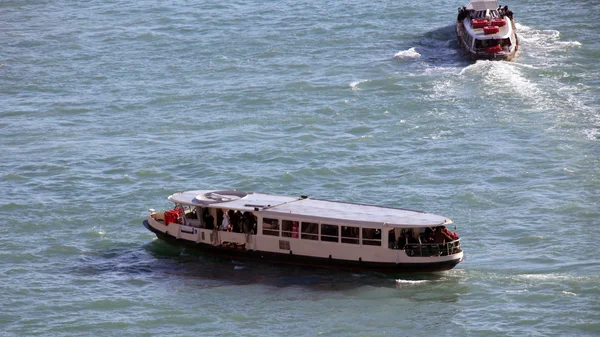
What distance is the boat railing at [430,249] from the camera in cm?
4586

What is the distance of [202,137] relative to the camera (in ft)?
221

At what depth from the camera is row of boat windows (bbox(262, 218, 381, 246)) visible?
46406 millimetres

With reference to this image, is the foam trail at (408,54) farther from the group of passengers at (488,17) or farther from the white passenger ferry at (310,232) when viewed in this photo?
the white passenger ferry at (310,232)

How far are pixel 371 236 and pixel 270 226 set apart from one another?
15.2ft

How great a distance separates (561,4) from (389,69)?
23.2 meters

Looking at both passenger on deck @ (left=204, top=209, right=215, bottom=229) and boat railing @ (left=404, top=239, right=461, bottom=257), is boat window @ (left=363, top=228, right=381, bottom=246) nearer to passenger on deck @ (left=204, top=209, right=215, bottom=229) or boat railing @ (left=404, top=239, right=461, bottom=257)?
boat railing @ (left=404, top=239, right=461, bottom=257)

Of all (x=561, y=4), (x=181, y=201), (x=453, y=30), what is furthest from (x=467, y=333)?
(x=561, y=4)

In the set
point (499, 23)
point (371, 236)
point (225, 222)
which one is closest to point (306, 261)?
point (371, 236)

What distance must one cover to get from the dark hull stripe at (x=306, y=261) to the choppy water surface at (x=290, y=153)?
46 centimetres

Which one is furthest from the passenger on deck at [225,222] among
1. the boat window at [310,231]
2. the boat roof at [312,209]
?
the boat window at [310,231]

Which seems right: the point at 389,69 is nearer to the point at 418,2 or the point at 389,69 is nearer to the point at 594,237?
the point at 418,2

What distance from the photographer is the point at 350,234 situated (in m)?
46.7

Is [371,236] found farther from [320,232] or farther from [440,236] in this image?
[440,236]

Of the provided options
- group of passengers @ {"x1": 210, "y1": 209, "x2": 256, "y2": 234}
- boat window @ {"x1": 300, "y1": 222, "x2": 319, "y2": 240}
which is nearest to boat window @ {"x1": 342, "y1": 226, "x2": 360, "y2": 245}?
boat window @ {"x1": 300, "y1": 222, "x2": 319, "y2": 240}
